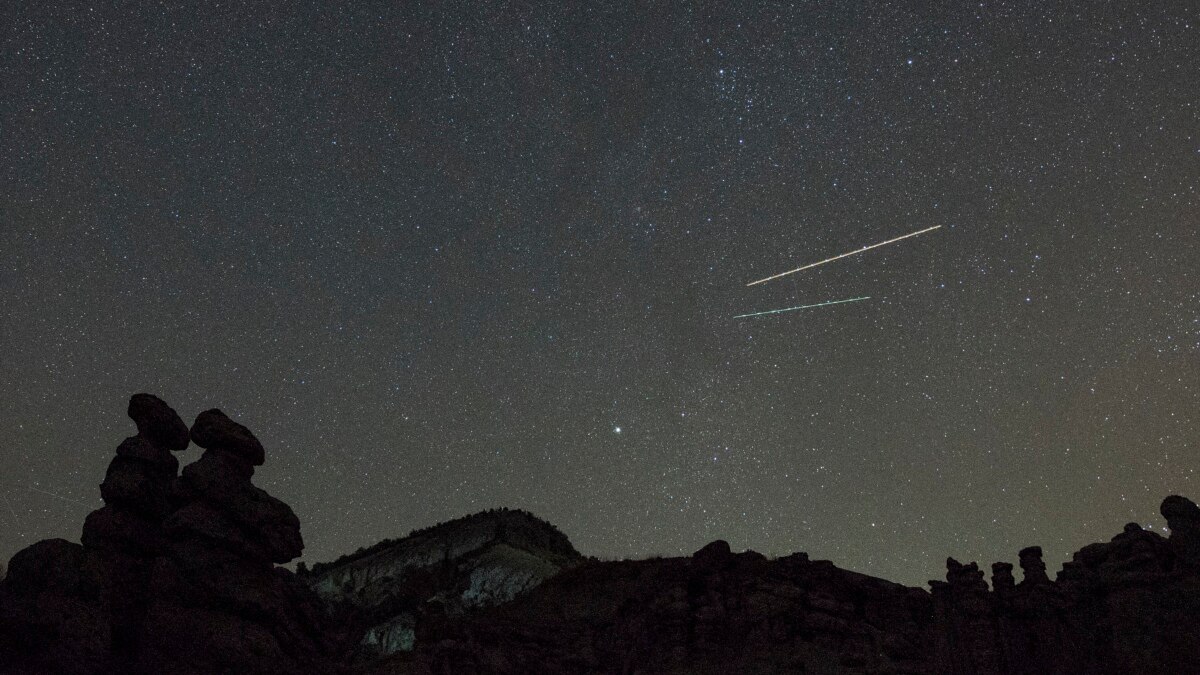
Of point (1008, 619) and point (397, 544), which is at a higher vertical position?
point (397, 544)

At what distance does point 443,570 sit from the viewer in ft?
232

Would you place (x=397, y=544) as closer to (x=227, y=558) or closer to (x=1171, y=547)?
(x=227, y=558)

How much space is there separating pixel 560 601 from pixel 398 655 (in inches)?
802

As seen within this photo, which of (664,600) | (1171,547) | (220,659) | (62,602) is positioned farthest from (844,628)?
(62,602)

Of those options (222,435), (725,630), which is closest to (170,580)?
(222,435)

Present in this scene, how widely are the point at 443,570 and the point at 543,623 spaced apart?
30.4 m

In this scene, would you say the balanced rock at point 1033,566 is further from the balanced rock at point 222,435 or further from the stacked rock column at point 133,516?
the stacked rock column at point 133,516

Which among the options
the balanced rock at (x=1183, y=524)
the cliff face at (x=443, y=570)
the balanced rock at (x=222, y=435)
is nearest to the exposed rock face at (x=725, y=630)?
the balanced rock at (x=1183, y=524)

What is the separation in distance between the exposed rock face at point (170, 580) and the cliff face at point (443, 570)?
30254 mm

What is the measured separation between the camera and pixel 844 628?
38469mm

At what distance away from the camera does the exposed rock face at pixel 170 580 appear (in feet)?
94.1

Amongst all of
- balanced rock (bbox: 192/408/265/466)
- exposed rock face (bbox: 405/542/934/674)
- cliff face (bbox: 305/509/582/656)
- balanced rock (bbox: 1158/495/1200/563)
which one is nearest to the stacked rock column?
balanced rock (bbox: 192/408/265/466)

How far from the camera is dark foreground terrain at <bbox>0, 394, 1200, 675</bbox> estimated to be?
29953 mm

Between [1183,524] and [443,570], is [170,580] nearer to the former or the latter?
[443,570]
